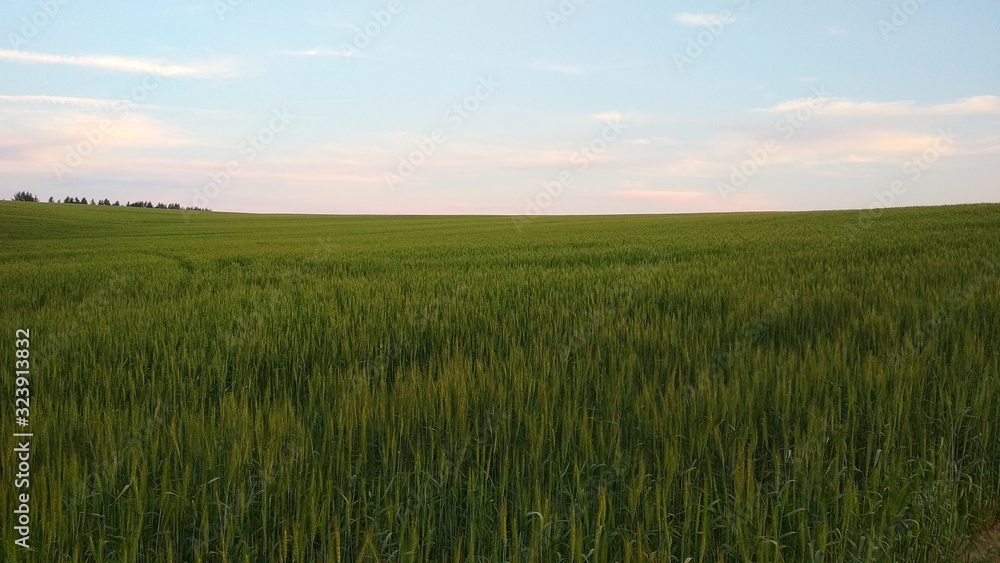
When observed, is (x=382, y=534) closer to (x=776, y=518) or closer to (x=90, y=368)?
(x=776, y=518)

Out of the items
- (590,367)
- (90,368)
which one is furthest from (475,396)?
(90,368)

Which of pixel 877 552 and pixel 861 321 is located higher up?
pixel 861 321

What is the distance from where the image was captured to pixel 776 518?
7.62ft

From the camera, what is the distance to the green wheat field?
2.29m

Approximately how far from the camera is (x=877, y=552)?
7.41 feet

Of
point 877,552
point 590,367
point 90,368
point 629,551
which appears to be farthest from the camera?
point 90,368

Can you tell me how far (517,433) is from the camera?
9.87 ft

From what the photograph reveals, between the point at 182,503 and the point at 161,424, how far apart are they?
1.08m

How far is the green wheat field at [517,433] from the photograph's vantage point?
7.52 ft

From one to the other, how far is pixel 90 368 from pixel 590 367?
3936 millimetres

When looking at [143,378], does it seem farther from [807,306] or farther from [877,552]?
[807,306]

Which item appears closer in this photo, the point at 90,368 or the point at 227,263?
the point at 90,368

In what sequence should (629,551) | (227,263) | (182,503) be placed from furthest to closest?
(227,263), (182,503), (629,551)

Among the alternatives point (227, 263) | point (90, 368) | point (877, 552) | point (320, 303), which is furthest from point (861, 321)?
point (227, 263)
